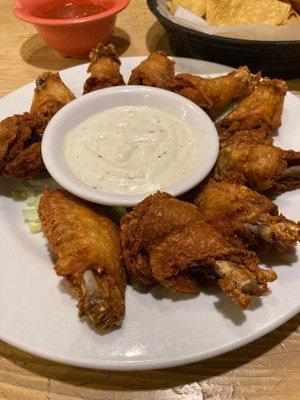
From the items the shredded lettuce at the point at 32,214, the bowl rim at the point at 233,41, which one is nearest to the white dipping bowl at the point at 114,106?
A: the shredded lettuce at the point at 32,214

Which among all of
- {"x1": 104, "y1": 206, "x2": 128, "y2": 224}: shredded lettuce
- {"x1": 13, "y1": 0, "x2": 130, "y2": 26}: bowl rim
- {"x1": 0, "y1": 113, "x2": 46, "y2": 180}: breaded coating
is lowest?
{"x1": 104, "y1": 206, "x2": 128, "y2": 224}: shredded lettuce

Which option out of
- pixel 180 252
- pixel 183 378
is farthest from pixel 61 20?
pixel 183 378

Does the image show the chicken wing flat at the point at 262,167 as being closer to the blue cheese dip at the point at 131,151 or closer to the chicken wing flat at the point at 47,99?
the blue cheese dip at the point at 131,151

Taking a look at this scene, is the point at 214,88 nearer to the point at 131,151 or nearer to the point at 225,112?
the point at 225,112

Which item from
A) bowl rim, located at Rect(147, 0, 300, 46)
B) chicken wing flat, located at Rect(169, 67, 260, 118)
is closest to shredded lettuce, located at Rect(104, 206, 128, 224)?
chicken wing flat, located at Rect(169, 67, 260, 118)

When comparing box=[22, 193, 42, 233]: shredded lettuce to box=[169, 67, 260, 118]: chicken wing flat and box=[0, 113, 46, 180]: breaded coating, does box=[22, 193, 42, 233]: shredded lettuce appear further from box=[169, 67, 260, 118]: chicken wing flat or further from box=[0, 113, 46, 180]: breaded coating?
box=[169, 67, 260, 118]: chicken wing flat
